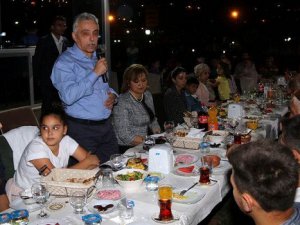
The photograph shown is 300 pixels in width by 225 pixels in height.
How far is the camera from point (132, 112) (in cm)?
393

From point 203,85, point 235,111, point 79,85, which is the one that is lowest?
point 235,111

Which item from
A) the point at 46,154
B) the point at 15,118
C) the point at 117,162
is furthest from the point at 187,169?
the point at 15,118

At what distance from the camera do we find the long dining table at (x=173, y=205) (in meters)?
1.85

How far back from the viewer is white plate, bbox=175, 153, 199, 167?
8.85ft

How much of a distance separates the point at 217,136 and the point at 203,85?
266cm

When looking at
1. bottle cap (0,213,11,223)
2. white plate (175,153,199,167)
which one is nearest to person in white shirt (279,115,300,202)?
white plate (175,153,199,167)

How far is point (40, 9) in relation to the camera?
7809mm

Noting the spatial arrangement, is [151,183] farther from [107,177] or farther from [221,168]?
[221,168]

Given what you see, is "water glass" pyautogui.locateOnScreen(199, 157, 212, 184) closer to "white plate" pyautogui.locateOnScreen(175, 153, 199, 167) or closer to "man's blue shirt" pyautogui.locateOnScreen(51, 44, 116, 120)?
"white plate" pyautogui.locateOnScreen(175, 153, 199, 167)

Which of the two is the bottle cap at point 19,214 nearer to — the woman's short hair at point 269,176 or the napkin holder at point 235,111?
the woman's short hair at point 269,176

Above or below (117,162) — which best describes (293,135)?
above

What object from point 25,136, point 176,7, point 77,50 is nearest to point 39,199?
point 25,136

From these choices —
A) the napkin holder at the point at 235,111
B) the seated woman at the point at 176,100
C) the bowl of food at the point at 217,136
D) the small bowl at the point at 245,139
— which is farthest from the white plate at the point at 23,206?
the napkin holder at the point at 235,111

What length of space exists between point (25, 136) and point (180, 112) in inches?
84.2
